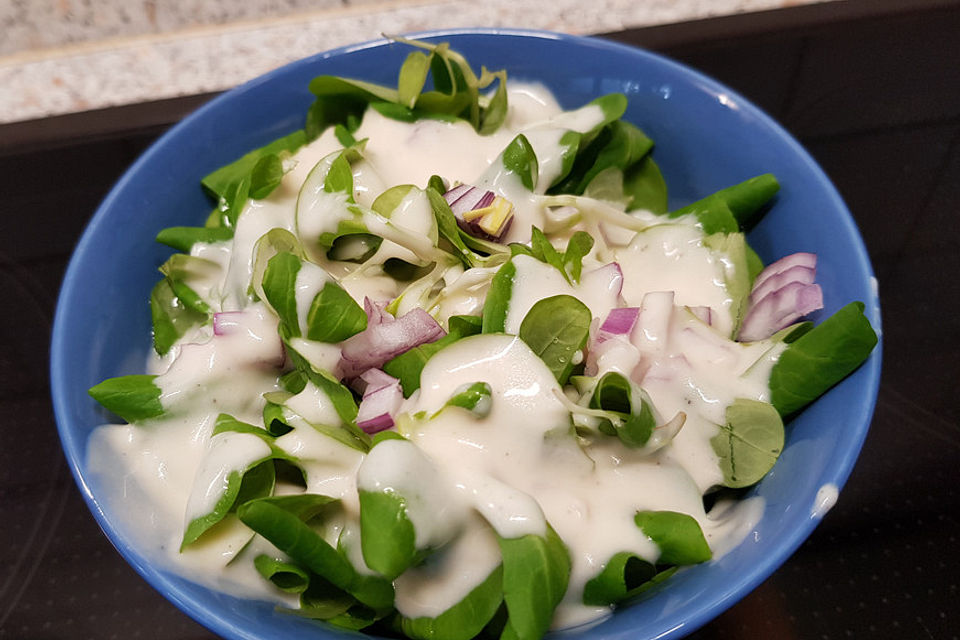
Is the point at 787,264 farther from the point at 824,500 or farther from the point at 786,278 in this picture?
the point at 824,500

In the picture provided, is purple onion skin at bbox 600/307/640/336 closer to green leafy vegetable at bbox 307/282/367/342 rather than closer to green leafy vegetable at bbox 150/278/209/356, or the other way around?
green leafy vegetable at bbox 307/282/367/342

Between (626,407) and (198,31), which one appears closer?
(626,407)

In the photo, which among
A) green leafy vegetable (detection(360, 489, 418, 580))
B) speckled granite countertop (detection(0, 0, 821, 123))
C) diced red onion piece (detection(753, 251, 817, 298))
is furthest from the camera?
speckled granite countertop (detection(0, 0, 821, 123))

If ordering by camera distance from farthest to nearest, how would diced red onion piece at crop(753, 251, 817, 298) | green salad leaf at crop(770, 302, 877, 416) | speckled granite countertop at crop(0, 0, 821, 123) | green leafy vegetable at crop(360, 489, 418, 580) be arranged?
speckled granite countertop at crop(0, 0, 821, 123) < diced red onion piece at crop(753, 251, 817, 298) < green salad leaf at crop(770, 302, 877, 416) < green leafy vegetable at crop(360, 489, 418, 580)

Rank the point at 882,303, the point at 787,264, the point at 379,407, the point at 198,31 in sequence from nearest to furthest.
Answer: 1. the point at 379,407
2. the point at 787,264
3. the point at 882,303
4. the point at 198,31

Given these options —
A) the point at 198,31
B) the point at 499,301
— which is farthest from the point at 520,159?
the point at 198,31

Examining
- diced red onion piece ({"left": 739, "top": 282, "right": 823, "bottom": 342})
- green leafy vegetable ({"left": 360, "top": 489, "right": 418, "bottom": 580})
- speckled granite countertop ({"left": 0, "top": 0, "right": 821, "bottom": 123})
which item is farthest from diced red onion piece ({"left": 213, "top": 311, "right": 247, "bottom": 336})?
speckled granite countertop ({"left": 0, "top": 0, "right": 821, "bottom": 123})

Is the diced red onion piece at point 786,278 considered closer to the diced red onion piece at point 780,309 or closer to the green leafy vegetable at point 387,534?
the diced red onion piece at point 780,309
